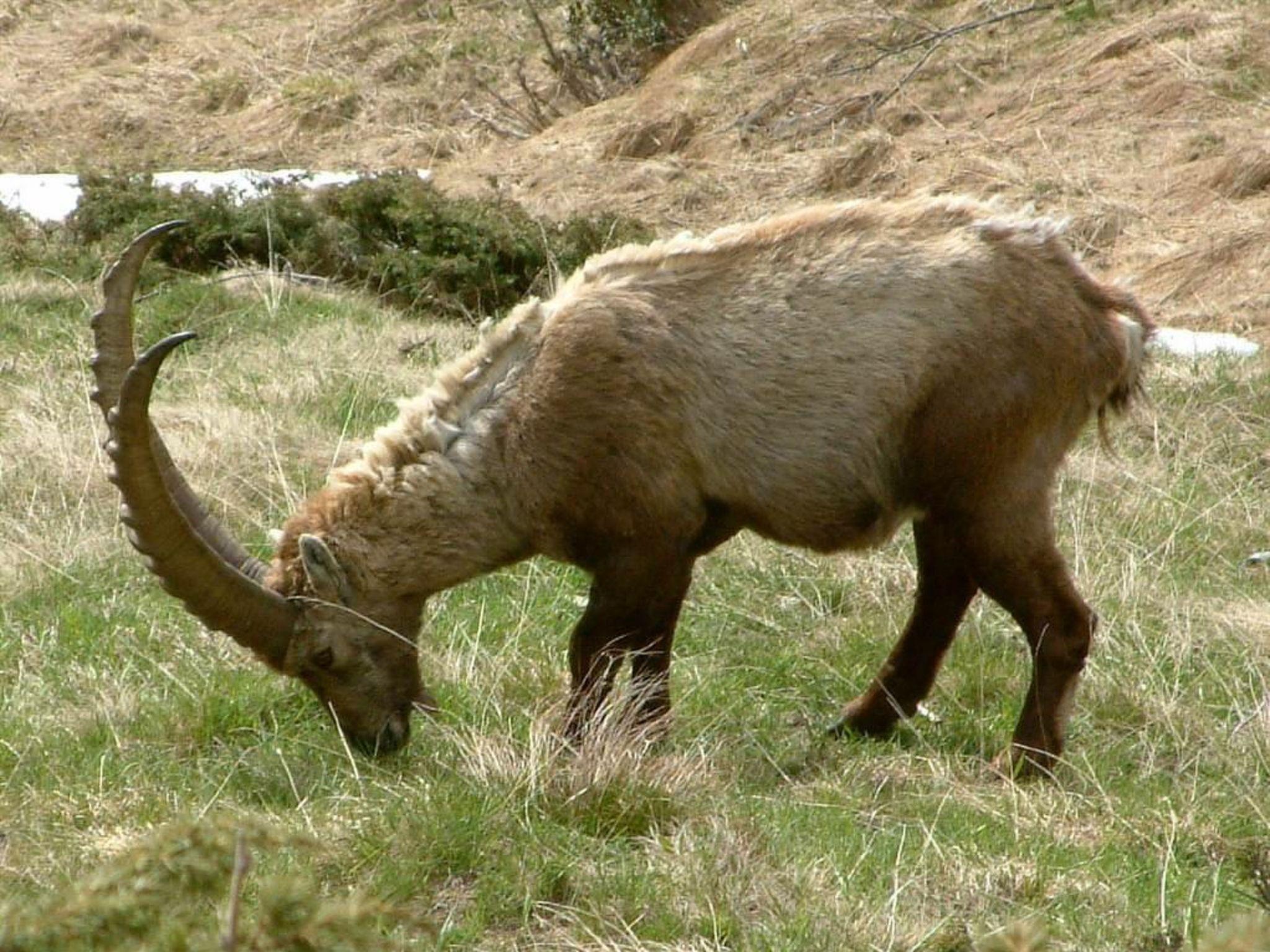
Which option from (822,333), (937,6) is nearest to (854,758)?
(822,333)

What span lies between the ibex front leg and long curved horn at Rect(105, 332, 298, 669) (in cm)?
97

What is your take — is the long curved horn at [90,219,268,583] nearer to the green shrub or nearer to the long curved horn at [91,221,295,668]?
the long curved horn at [91,221,295,668]

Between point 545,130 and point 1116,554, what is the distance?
1299 cm

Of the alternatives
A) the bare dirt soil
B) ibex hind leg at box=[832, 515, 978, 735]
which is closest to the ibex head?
ibex hind leg at box=[832, 515, 978, 735]

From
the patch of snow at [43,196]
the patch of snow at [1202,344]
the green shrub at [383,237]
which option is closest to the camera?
the patch of snow at [1202,344]

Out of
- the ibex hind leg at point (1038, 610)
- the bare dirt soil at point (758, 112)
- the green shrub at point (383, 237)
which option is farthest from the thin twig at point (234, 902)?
the bare dirt soil at point (758, 112)

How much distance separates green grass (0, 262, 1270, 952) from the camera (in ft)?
15.2

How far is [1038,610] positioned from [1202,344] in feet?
18.0

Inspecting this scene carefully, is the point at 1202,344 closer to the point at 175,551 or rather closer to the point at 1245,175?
the point at 1245,175

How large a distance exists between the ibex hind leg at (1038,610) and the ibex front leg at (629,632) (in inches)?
40.9

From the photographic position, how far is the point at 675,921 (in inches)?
184

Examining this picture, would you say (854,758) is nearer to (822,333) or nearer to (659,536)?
(659,536)

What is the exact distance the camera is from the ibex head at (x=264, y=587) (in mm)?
5680

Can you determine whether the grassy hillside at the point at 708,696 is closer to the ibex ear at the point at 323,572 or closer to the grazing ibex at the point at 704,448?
the grazing ibex at the point at 704,448
